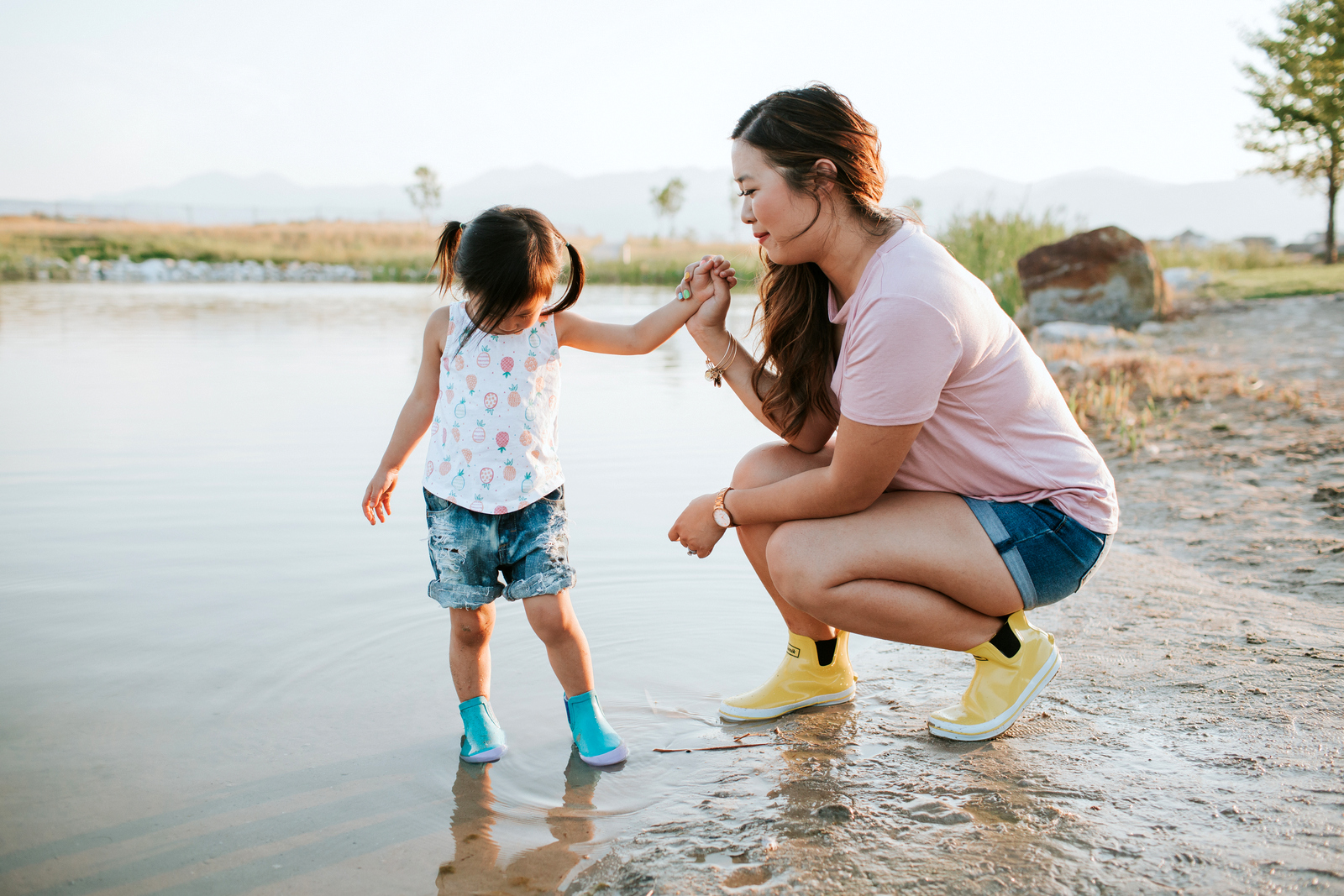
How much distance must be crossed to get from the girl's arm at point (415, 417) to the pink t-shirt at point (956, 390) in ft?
3.13

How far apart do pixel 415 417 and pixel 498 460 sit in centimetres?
30

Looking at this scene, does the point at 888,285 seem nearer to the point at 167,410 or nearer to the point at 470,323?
the point at 470,323

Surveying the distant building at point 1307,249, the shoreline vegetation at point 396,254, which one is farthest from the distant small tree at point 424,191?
the distant building at point 1307,249

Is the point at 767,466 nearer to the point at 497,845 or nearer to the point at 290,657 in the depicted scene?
the point at 497,845

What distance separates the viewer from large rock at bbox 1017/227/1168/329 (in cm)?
905

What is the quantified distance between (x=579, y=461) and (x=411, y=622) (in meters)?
2.25

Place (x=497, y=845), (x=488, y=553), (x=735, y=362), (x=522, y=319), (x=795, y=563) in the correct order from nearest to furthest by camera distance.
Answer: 1. (x=497, y=845)
2. (x=795, y=563)
3. (x=488, y=553)
4. (x=522, y=319)
5. (x=735, y=362)

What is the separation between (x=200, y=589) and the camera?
3.22 meters

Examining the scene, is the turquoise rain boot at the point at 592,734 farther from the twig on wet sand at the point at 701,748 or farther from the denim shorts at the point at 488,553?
the denim shorts at the point at 488,553

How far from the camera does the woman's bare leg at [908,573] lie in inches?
81.1

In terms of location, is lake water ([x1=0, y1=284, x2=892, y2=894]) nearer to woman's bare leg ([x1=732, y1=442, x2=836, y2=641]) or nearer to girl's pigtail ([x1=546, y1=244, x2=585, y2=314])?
woman's bare leg ([x1=732, y1=442, x2=836, y2=641])

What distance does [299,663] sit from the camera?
8.76 ft

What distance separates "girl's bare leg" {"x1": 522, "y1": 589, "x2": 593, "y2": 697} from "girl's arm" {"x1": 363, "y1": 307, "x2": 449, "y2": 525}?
0.48m

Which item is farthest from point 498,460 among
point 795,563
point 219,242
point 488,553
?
point 219,242
